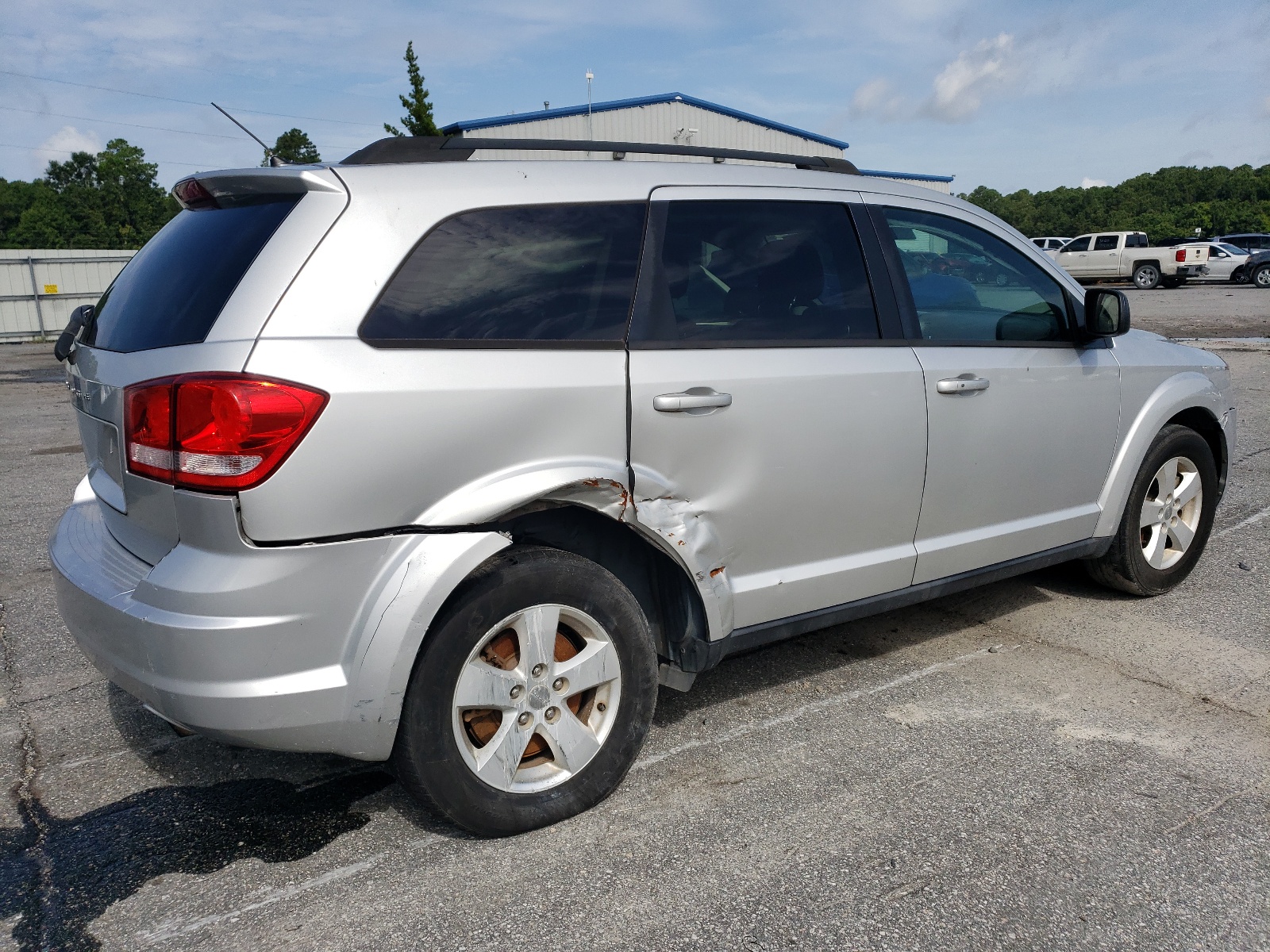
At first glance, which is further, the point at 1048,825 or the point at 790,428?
the point at 790,428

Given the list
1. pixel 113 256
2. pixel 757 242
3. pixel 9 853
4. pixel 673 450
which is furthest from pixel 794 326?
pixel 113 256

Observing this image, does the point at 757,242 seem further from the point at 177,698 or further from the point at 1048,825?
the point at 177,698

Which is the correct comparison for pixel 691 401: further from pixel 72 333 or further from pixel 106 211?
pixel 106 211

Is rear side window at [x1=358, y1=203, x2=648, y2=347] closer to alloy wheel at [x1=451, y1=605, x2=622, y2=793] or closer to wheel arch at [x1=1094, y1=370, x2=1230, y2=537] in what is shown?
alloy wheel at [x1=451, y1=605, x2=622, y2=793]

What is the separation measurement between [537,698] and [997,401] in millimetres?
2091

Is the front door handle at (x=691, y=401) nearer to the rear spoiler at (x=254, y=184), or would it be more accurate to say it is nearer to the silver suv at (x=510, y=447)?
the silver suv at (x=510, y=447)

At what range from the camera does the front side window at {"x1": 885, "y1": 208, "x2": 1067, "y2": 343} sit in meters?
3.62

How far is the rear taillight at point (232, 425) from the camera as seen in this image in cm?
227

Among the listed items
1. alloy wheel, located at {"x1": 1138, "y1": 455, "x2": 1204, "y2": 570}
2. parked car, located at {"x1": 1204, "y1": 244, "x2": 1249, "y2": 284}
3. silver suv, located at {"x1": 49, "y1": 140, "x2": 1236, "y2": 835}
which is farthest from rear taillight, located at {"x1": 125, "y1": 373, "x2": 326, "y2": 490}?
parked car, located at {"x1": 1204, "y1": 244, "x2": 1249, "y2": 284}

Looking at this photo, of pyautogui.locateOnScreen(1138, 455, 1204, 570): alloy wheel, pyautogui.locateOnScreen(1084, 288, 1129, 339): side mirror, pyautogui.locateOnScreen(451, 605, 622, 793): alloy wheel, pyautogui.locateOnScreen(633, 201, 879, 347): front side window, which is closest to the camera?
pyautogui.locateOnScreen(451, 605, 622, 793): alloy wheel

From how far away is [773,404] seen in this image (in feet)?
10.1

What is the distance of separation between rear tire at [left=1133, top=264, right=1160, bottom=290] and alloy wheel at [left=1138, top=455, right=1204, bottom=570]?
31394mm

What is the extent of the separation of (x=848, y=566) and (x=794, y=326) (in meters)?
0.84

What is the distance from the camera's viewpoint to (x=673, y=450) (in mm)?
2869
